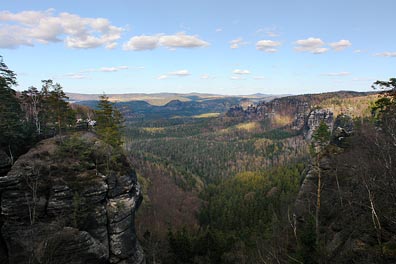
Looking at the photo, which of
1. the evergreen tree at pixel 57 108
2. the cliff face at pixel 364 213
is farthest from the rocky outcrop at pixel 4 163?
the cliff face at pixel 364 213

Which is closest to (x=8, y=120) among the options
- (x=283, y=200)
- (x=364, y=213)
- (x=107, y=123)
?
(x=107, y=123)

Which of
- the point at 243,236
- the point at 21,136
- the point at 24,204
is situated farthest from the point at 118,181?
the point at 243,236

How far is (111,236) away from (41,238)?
837 cm

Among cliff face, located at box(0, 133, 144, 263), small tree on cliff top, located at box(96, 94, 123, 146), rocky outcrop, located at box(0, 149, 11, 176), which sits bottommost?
cliff face, located at box(0, 133, 144, 263)

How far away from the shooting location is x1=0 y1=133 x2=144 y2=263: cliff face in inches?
1161

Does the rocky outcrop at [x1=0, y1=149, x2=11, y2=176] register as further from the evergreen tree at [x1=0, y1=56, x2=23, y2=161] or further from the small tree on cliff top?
the small tree on cliff top

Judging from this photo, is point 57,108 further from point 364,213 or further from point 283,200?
point 283,200

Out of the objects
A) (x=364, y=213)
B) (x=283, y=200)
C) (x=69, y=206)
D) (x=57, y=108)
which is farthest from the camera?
(x=283, y=200)

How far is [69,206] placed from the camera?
107 ft

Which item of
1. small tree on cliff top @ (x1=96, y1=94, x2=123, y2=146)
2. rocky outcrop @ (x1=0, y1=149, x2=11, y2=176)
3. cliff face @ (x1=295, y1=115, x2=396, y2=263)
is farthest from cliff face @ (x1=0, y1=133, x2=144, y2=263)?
cliff face @ (x1=295, y1=115, x2=396, y2=263)

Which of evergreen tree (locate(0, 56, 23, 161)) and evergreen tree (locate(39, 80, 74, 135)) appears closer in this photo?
evergreen tree (locate(0, 56, 23, 161))

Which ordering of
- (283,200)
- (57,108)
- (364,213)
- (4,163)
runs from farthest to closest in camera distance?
(283,200) → (57,108) → (4,163) → (364,213)

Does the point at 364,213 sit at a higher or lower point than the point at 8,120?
lower

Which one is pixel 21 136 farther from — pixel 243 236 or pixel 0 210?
pixel 243 236
